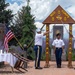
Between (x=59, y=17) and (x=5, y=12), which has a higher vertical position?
(x=5, y=12)

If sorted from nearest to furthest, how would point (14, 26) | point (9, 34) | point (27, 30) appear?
point (9, 34) → point (27, 30) → point (14, 26)

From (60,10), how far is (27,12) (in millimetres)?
10479

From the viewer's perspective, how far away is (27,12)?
2652 centimetres

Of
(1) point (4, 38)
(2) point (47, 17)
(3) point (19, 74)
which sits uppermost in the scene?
(2) point (47, 17)

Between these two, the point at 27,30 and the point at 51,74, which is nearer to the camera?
the point at 51,74

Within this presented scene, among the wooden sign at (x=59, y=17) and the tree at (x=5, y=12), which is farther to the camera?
the tree at (x=5, y=12)

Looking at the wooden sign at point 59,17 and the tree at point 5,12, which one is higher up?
the tree at point 5,12

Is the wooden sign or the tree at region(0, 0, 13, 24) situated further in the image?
the tree at region(0, 0, 13, 24)

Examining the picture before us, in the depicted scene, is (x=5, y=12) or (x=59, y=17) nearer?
(x=59, y=17)

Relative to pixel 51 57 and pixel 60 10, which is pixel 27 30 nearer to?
pixel 51 57

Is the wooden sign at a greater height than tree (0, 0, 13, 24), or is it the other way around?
tree (0, 0, 13, 24)

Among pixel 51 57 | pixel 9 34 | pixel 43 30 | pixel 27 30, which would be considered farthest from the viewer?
pixel 27 30

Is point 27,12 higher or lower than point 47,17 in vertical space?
higher

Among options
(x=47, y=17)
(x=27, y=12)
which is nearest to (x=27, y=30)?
(x=27, y=12)
